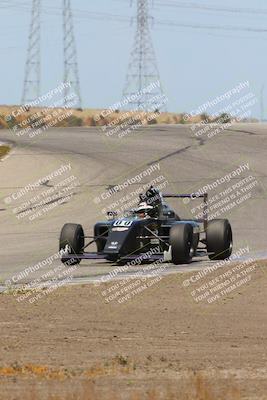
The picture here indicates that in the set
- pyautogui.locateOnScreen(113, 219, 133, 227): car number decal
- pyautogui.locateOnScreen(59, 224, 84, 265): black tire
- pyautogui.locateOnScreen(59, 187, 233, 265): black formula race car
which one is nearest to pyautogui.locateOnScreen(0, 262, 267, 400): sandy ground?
pyautogui.locateOnScreen(59, 187, 233, 265): black formula race car

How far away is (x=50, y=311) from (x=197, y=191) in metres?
23.0

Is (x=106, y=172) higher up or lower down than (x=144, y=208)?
lower down

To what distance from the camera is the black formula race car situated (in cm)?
2434

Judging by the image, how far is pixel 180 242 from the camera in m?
24.4

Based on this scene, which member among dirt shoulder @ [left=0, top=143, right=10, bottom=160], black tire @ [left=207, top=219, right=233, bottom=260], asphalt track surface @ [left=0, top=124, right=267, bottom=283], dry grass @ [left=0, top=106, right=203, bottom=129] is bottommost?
dry grass @ [left=0, top=106, right=203, bottom=129]

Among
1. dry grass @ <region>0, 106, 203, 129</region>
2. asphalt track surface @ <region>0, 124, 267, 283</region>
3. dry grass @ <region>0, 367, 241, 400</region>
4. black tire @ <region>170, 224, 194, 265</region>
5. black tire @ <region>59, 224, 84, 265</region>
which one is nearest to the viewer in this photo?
dry grass @ <region>0, 367, 241, 400</region>

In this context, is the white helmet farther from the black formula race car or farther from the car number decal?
the car number decal

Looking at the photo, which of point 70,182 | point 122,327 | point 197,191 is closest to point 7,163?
point 70,182

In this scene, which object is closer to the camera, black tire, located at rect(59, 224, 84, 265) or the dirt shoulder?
black tire, located at rect(59, 224, 84, 265)

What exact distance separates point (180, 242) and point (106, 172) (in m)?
20.4

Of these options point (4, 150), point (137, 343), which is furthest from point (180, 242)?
point (4, 150)

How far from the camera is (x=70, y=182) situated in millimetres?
42344

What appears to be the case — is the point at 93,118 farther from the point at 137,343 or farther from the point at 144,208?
the point at 137,343

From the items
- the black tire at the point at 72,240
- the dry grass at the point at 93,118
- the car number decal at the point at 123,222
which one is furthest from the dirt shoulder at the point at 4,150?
the car number decal at the point at 123,222
